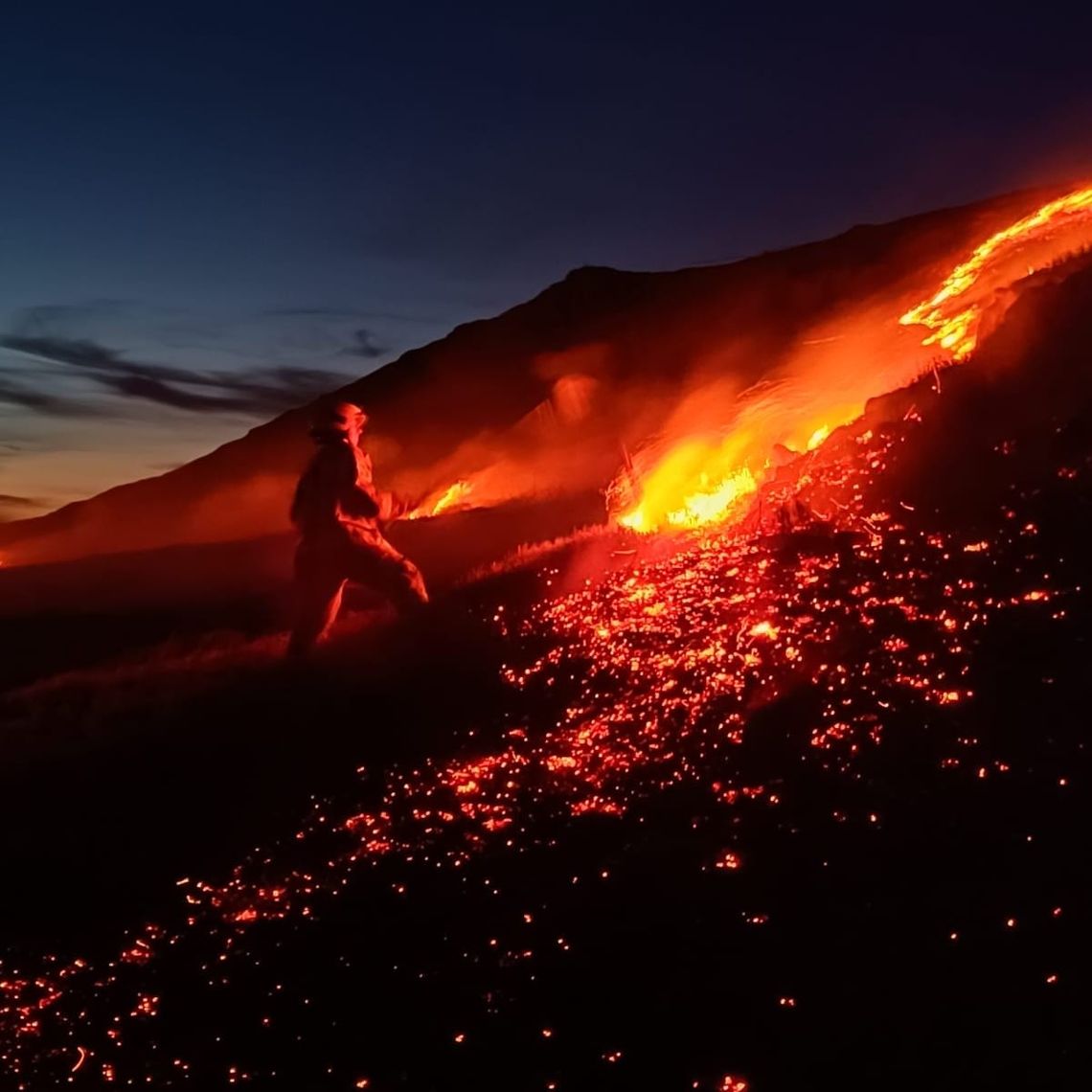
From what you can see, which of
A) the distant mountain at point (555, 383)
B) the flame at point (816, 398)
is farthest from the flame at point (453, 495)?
the flame at point (816, 398)

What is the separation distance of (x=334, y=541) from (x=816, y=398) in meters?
6.02

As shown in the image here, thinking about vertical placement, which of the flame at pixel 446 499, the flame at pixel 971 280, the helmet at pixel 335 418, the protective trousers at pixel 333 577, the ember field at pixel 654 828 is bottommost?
the ember field at pixel 654 828

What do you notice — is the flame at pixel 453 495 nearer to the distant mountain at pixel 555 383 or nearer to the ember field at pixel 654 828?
the distant mountain at pixel 555 383

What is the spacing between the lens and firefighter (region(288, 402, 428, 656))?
35.2 feet

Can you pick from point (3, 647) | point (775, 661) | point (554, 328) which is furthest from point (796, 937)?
point (554, 328)

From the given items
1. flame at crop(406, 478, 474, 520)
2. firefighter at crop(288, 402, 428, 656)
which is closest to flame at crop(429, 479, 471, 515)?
flame at crop(406, 478, 474, 520)

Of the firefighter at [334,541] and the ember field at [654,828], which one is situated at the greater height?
the firefighter at [334,541]

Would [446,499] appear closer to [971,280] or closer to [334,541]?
[334,541]

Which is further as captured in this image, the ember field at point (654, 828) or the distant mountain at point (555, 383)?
the distant mountain at point (555, 383)

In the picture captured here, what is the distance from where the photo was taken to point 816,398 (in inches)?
528

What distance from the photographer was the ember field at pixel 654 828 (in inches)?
197

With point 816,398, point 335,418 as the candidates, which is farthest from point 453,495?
point 335,418

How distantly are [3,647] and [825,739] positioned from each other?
44.2 feet

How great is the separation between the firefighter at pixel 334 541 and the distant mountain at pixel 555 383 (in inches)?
188
